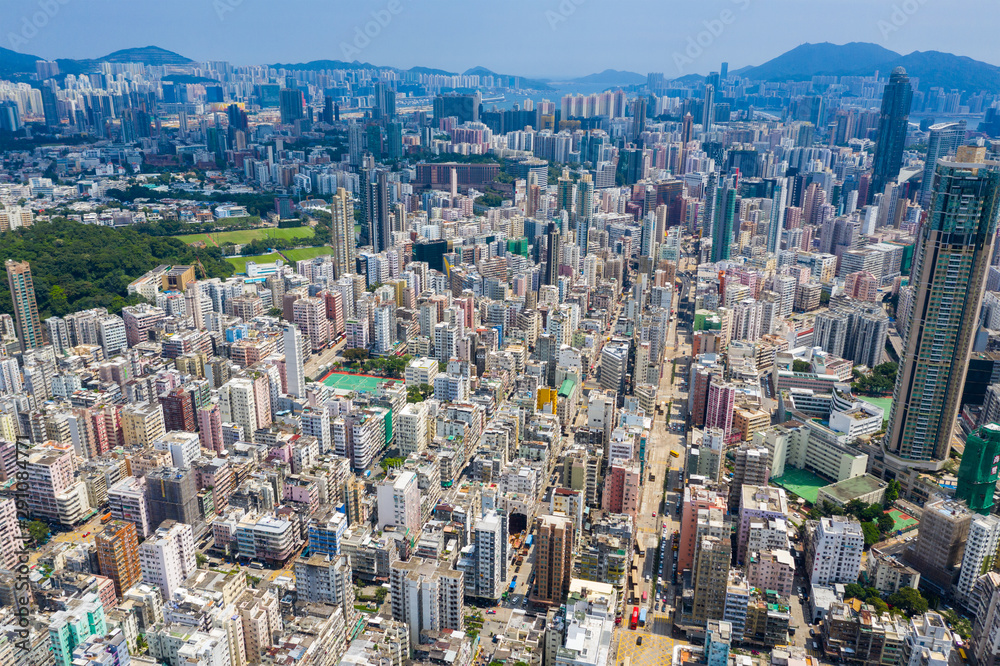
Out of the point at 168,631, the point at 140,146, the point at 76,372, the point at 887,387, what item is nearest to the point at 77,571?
the point at 168,631

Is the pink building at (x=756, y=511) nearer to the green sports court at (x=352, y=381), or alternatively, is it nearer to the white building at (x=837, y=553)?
the white building at (x=837, y=553)

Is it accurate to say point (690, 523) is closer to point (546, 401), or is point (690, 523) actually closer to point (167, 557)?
point (546, 401)

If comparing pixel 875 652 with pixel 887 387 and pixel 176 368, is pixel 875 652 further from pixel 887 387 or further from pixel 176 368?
pixel 176 368

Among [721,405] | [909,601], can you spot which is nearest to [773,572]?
[909,601]

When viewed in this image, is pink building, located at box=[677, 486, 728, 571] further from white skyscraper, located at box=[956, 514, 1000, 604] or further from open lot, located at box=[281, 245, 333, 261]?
open lot, located at box=[281, 245, 333, 261]

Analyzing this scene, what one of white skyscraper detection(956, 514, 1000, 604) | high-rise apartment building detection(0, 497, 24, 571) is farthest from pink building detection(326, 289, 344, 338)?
white skyscraper detection(956, 514, 1000, 604)
